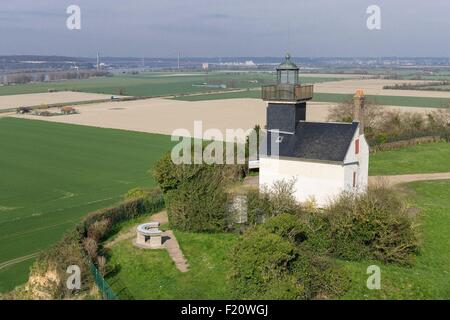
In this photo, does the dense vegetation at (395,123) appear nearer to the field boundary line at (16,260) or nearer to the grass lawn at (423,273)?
the grass lawn at (423,273)

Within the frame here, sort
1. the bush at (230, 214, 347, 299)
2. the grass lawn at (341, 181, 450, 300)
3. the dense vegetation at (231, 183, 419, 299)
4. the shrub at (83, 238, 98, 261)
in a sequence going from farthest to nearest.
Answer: the shrub at (83, 238, 98, 261) < the grass lawn at (341, 181, 450, 300) < the dense vegetation at (231, 183, 419, 299) < the bush at (230, 214, 347, 299)

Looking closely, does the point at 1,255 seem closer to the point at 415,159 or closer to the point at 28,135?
the point at 415,159

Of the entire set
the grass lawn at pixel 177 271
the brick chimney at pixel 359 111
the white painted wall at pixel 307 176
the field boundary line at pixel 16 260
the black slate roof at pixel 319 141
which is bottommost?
the field boundary line at pixel 16 260

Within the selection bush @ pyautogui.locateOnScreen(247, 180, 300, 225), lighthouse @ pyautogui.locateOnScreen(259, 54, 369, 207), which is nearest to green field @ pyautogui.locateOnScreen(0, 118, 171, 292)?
bush @ pyautogui.locateOnScreen(247, 180, 300, 225)

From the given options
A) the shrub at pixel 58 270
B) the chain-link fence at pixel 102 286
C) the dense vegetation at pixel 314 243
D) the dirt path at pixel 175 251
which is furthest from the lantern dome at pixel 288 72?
the chain-link fence at pixel 102 286

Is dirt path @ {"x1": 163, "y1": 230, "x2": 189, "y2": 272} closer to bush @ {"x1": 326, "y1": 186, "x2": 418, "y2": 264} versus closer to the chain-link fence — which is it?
the chain-link fence
